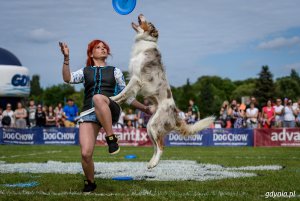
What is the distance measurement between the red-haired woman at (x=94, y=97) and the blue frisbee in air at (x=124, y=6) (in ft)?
3.64

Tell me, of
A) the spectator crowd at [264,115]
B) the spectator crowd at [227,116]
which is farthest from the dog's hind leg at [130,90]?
the spectator crowd at [264,115]

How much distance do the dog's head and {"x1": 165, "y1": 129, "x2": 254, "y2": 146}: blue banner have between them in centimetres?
1197

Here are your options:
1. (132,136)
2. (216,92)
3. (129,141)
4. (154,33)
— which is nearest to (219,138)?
(132,136)

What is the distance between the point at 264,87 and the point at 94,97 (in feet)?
221

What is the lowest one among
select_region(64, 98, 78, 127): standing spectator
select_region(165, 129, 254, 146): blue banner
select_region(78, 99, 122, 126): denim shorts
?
select_region(165, 129, 254, 146): blue banner

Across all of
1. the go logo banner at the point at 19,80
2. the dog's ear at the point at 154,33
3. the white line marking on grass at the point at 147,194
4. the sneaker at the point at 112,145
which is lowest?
the white line marking on grass at the point at 147,194

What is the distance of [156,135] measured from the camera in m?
6.61

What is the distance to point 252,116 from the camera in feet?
63.6

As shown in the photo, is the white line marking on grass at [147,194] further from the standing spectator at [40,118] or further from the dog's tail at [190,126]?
the standing spectator at [40,118]

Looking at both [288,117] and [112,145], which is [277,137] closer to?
[288,117]

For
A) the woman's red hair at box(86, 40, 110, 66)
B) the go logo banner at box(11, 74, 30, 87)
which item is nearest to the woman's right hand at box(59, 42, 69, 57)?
the woman's red hair at box(86, 40, 110, 66)

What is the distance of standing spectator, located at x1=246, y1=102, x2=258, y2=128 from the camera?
19.3 meters

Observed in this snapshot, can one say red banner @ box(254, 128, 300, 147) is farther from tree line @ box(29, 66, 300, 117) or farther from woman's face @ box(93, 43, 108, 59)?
tree line @ box(29, 66, 300, 117)

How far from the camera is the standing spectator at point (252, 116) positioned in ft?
63.4
